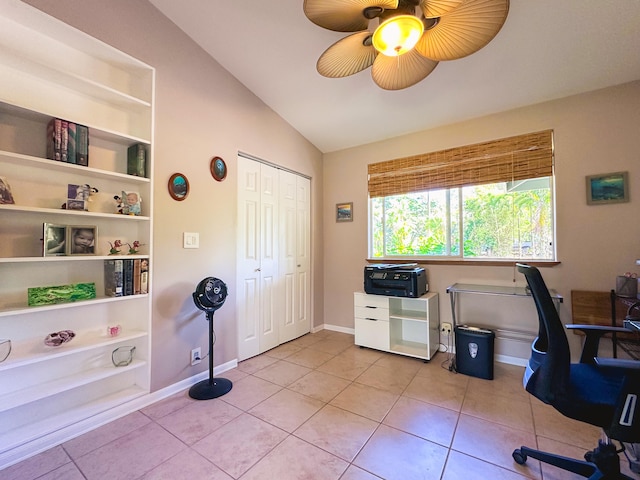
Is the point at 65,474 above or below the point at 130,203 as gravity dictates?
below

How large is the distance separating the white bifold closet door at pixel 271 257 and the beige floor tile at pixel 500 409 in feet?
6.48

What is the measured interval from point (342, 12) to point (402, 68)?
19.4 inches

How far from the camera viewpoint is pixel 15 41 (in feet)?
5.31

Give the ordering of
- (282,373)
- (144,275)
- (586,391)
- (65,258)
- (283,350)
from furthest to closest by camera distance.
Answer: (283,350)
(282,373)
(144,275)
(65,258)
(586,391)

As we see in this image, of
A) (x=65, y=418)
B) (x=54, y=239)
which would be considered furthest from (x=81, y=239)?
(x=65, y=418)

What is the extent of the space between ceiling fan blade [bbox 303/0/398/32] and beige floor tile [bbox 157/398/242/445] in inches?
95.5

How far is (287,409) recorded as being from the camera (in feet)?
6.49

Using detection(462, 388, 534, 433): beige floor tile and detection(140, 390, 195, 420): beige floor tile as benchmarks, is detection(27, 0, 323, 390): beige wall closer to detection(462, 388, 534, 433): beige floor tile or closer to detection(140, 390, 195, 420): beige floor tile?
detection(140, 390, 195, 420): beige floor tile

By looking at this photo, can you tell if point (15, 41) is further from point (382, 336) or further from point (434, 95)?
point (382, 336)

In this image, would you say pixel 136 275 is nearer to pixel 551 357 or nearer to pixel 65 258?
pixel 65 258

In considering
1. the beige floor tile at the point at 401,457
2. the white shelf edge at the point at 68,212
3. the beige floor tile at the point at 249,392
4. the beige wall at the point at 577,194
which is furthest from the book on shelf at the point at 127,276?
the beige wall at the point at 577,194

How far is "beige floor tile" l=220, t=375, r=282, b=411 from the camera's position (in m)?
2.07

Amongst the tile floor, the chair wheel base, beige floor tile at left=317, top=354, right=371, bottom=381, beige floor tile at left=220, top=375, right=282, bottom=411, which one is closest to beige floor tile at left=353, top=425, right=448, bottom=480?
the tile floor

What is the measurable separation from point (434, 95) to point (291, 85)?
1372 mm
